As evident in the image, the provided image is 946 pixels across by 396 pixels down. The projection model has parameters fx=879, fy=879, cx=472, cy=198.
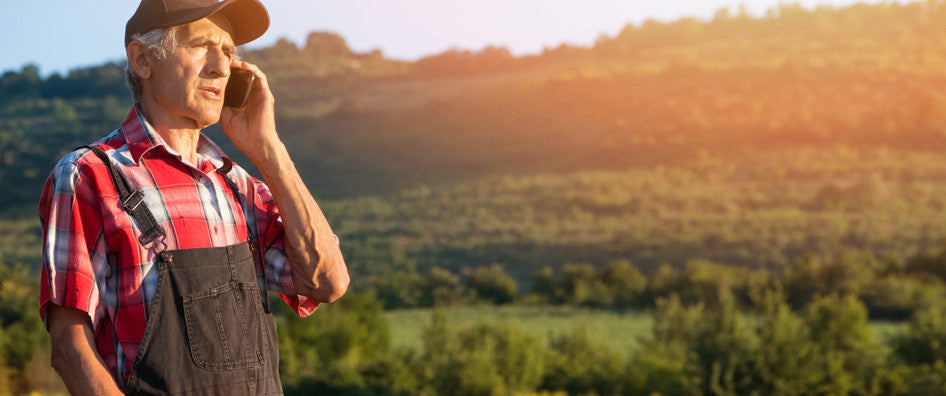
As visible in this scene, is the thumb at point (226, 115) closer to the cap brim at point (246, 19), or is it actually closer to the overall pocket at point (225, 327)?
the cap brim at point (246, 19)

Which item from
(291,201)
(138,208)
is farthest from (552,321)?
(138,208)

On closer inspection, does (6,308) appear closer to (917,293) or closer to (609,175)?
(917,293)

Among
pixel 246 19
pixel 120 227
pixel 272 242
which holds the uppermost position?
pixel 246 19

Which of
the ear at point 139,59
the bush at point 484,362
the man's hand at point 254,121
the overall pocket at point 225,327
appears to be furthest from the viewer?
the bush at point 484,362

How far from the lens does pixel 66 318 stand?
4.80 feet

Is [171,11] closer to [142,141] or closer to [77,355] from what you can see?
[142,141]

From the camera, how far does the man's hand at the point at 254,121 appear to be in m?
1.76

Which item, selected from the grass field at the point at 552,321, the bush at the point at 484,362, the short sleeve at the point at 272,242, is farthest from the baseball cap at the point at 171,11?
the grass field at the point at 552,321

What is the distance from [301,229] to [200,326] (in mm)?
271

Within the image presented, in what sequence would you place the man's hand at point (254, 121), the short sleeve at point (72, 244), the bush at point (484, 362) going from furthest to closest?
the bush at point (484, 362) → the man's hand at point (254, 121) → the short sleeve at point (72, 244)

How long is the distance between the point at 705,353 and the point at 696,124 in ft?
219

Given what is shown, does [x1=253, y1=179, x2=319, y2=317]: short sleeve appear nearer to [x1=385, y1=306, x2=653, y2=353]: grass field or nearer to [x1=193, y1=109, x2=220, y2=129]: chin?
[x1=193, y1=109, x2=220, y2=129]: chin

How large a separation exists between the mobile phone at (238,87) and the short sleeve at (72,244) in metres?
0.37

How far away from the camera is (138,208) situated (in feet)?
4.96
